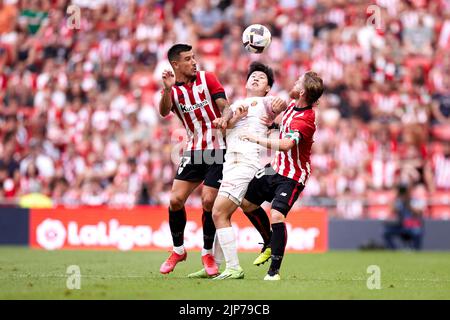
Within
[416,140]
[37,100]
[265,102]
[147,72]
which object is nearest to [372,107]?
[416,140]

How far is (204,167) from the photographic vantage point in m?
10.6

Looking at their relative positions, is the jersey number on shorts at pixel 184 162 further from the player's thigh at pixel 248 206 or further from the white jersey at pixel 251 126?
the player's thigh at pixel 248 206

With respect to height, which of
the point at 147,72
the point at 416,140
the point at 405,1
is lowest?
the point at 416,140

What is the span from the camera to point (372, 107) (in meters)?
21.3

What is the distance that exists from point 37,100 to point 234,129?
41.9 ft

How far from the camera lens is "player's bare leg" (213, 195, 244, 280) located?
10039 mm

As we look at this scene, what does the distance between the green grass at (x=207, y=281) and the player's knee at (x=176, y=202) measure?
31.1 inches

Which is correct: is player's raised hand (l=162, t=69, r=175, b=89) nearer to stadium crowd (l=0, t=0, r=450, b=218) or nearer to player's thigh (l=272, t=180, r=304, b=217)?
player's thigh (l=272, t=180, r=304, b=217)

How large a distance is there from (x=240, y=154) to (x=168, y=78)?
1150mm

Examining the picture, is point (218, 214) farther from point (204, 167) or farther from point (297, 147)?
point (297, 147)

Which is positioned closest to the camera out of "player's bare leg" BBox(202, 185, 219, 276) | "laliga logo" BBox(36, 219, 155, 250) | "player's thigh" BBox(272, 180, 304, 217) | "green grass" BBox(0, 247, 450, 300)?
"green grass" BBox(0, 247, 450, 300)

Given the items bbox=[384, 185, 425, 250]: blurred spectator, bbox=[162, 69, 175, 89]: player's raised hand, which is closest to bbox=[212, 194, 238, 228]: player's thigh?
bbox=[162, 69, 175, 89]: player's raised hand
